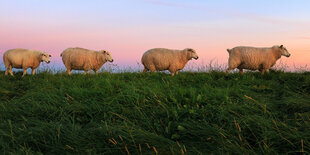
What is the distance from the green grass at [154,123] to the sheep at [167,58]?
18.4 ft

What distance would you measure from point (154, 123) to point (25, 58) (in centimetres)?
1127

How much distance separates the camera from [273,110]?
16.1 feet

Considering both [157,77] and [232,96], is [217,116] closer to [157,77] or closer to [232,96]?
[232,96]

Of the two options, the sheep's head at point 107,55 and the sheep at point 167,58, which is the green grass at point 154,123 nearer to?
the sheep at point 167,58

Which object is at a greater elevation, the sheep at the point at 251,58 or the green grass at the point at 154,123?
the sheep at the point at 251,58

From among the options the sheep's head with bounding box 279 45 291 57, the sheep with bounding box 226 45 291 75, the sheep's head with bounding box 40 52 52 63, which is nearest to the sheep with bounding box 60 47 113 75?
the sheep's head with bounding box 40 52 52 63

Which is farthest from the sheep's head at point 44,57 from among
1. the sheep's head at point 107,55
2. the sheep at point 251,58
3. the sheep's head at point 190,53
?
the sheep at point 251,58

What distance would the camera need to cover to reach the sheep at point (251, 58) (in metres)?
11.6

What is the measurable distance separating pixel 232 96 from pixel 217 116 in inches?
65.3

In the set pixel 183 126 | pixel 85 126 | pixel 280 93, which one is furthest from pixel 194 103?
pixel 280 93

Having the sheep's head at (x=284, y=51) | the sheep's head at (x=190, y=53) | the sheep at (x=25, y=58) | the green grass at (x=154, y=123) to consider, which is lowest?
the green grass at (x=154, y=123)

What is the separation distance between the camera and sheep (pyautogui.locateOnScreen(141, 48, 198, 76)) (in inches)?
473

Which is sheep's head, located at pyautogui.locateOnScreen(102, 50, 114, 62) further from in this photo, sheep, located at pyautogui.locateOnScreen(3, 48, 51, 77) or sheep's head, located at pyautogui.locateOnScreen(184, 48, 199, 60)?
sheep's head, located at pyautogui.locateOnScreen(184, 48, 199, 60)

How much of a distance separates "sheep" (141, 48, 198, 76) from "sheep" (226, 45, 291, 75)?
1.87m
